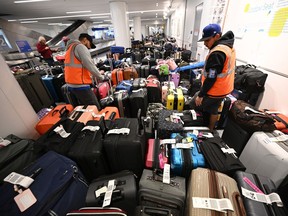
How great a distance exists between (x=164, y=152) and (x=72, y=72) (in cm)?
193

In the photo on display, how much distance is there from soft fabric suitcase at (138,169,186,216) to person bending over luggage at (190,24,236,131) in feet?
4.39

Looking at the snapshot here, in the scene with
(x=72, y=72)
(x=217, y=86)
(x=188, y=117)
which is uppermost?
(x=72, y=72)

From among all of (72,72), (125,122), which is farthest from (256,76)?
(72,72)

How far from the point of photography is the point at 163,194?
1.02 metres

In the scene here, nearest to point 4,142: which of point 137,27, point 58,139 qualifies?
point 58,139

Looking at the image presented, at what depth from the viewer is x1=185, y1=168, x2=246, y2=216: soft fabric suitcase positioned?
856mm

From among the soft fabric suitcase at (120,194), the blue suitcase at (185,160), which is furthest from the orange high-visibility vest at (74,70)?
the blue suitcase at (185,160)

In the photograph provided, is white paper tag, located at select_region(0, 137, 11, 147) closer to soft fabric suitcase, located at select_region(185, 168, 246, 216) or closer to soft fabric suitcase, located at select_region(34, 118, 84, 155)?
soft fabric suitcase, located at select_region(34, 118, 84, 155)

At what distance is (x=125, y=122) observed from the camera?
1.51 m

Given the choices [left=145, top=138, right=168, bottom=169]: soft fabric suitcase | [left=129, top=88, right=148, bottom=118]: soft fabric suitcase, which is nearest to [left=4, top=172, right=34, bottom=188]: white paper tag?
[left=145, top=138, right=168, bottom=169]: soft fabric suitcase

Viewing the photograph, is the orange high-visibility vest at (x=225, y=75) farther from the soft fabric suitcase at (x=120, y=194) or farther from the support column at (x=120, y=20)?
the support column at (x=120, y=20)

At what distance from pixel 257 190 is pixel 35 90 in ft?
14.1

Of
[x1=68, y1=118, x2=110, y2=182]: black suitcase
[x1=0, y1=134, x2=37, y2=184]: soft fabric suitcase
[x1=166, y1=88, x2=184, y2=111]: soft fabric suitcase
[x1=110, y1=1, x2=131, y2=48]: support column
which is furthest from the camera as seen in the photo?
[x1=110, y1=1, x2=131, y2=48]: support column

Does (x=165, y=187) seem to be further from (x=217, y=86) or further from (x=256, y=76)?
(x=256, y=76)
